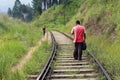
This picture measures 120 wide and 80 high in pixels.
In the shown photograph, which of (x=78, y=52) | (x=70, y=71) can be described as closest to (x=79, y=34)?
(x=78, y=52)

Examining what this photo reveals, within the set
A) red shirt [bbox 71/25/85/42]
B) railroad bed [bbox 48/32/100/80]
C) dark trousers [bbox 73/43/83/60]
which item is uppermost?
red shirt [bbox 71/25/85/42]

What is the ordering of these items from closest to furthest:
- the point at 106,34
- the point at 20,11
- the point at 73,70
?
the point at 73,70, the point at 106,34, the point at 20,11

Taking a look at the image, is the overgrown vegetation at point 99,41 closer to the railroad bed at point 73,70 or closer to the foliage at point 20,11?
the railroad bed at point 73,70

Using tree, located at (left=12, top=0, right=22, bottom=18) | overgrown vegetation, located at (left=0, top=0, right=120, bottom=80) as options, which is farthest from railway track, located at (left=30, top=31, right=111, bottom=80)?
tree, located at (left=12, top=0, right=22, bottom=18)

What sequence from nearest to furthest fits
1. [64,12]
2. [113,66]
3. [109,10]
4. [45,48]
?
[113,66] < [45,48] < [109,10] < [64,12]

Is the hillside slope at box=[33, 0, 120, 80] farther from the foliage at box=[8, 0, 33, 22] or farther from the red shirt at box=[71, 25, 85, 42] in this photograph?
the foliage at box=[8, 0, 33, 22]

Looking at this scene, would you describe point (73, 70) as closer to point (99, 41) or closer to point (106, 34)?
point (99, 41)

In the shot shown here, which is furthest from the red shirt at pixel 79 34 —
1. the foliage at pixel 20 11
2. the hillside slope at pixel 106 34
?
the foliage at pixel 20 11

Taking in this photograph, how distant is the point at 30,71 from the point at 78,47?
3533mm

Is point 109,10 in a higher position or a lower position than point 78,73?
higher

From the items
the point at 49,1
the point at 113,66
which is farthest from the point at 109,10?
the point at 49,1

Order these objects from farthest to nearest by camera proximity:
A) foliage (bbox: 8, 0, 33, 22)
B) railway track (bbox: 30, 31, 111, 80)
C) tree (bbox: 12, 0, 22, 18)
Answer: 1. foliage (bbox: 8, 0, 33, 22)
2. tree (bbox: 12, 0, 22, 18)
3. railway track (bbox: 30, 31, 111, 80)

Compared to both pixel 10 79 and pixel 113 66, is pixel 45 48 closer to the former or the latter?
pixel 113 66

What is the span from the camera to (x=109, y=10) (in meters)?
23.8
